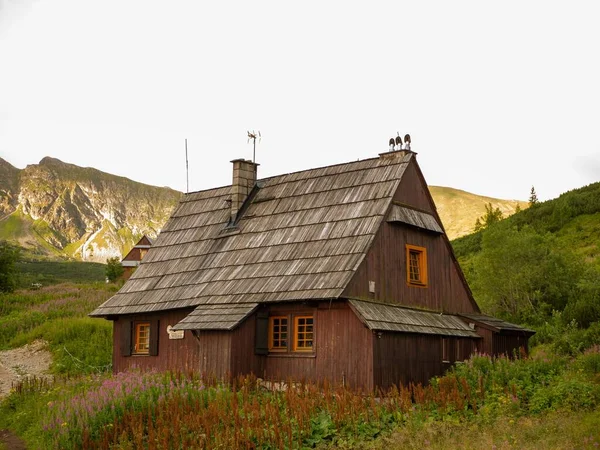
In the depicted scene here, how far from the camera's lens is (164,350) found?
24406 mm

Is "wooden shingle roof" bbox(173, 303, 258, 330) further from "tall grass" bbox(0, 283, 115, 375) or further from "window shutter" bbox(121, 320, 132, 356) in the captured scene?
"tall grass" bbox(0, 283, 115, 375)

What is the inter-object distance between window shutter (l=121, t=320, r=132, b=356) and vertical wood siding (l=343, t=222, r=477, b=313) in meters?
9.20

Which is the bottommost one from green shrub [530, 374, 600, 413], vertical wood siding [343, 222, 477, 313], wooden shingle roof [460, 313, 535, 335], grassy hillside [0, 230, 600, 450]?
grassy hillside [0, 230, 600, 450]

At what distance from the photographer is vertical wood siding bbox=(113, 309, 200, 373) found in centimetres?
2322

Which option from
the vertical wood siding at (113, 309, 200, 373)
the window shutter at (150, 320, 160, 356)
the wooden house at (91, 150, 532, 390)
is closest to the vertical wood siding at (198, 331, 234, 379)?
the wooden house at (91, 150, 532, 390)

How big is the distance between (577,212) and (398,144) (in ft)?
87.1

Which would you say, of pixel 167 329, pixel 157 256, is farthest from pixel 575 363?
pixel 157 256

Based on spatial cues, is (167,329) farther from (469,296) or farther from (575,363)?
(575,363)

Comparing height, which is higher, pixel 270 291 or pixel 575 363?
pixel 270 291

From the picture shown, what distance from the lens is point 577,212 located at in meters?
46.6

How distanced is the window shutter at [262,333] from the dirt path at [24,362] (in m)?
8.67

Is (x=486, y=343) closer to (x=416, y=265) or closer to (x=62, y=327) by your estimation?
(x=416, y=265)

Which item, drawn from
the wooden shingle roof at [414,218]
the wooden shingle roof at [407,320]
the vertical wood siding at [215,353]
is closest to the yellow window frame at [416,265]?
the wooden shingle roof at [414,218]

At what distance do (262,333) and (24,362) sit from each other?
1350 cm
